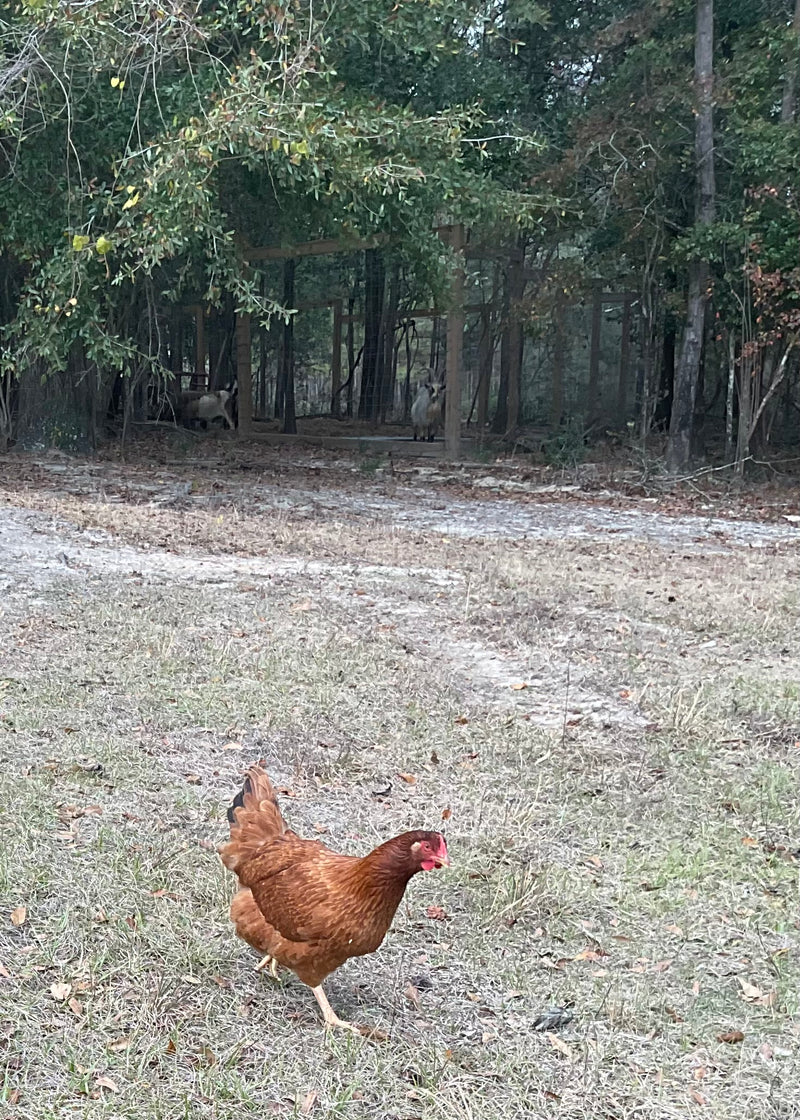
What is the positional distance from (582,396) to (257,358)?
6637mm

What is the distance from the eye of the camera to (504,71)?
1331 cm

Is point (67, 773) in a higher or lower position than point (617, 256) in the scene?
lower

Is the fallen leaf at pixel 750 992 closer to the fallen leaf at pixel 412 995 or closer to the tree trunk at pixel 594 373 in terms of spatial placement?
the fallen leaf at pixel 412 995

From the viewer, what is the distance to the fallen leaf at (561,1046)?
7.79 feet

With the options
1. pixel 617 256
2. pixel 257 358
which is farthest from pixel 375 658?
pixel 257 358

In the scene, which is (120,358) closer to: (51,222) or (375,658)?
(51,222)

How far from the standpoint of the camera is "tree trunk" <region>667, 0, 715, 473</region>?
11469 mm

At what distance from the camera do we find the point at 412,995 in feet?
8.46

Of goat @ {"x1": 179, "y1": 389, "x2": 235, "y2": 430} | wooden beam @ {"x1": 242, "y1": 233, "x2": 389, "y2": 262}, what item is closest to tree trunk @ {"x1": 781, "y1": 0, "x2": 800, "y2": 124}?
wooden beam @ {"x1": 242, "y1": 233, "x2": 389, "y2": 262}

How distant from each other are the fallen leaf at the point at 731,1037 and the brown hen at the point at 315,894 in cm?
75

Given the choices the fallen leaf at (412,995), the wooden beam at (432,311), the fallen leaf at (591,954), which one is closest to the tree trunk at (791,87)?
the wooden beam at (432,311)

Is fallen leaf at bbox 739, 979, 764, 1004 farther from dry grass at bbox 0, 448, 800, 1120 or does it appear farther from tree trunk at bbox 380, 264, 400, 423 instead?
tree trunk at bbox 380, 264, 400, 423

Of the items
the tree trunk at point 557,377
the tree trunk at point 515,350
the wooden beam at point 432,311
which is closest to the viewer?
the wooden beam at point 432,311

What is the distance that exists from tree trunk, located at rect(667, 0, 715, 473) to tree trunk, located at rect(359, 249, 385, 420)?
5.05 meters
